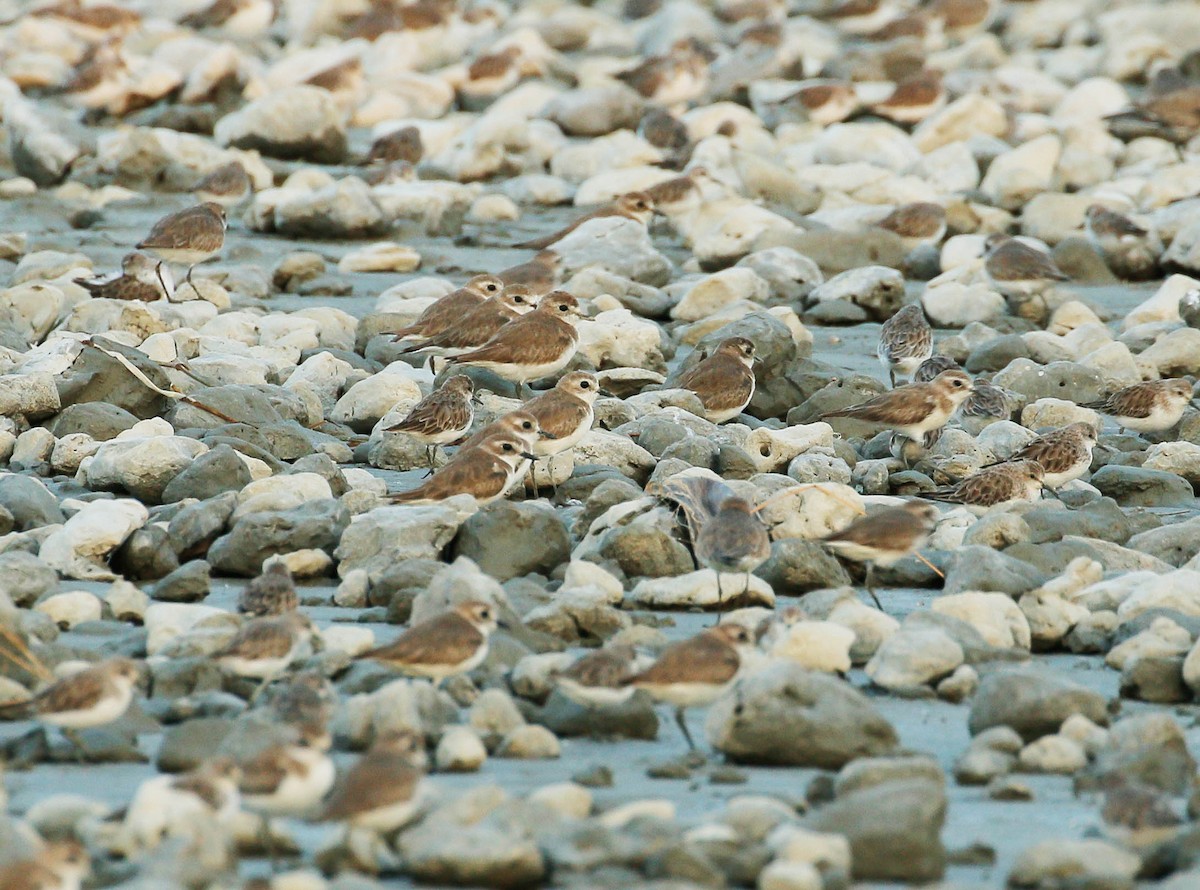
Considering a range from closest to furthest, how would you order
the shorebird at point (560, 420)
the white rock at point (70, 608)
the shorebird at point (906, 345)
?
the white rock at point (70, 608) → the shorebird at point (560, 420) → the shorebird at point (906, 345)

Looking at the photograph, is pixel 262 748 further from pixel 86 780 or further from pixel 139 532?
pixel 139 532

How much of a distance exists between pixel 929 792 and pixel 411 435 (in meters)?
5.43

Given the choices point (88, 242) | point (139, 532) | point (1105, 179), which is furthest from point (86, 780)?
point (1105, 179)

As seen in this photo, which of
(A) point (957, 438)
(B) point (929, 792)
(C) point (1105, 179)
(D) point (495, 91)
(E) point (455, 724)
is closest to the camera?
(B) point (929, 792)

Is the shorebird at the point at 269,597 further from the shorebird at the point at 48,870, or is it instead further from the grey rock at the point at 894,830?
the grey rock at the point at 894,830

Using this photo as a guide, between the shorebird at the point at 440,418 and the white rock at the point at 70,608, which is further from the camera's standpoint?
the shorebird at the point at 440,418

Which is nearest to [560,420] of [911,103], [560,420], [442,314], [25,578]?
[560,420]

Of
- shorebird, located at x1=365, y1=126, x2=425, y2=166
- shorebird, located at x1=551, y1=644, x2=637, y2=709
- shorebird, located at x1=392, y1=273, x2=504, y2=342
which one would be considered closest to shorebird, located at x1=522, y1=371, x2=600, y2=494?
shorebird, located at x1=392, y1=273, x2=504, y2=342

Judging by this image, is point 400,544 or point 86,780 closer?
point 86,780

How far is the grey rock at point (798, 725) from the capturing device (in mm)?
6137

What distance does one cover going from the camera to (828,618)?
751 cm

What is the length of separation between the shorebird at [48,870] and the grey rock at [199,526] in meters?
3.81

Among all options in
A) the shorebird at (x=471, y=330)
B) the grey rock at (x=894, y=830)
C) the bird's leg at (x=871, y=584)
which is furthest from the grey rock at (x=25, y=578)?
the shorebird at (x=471, y=330)

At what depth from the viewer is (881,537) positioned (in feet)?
25.8
